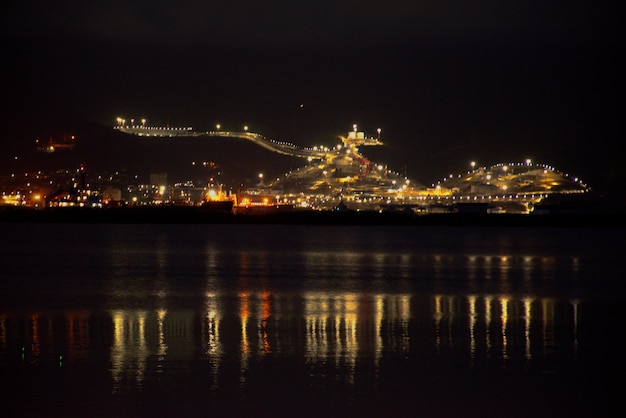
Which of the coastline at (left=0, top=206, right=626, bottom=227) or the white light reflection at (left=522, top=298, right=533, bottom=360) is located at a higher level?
the coastline at (left=0, top=206, right=626, bottom=227)

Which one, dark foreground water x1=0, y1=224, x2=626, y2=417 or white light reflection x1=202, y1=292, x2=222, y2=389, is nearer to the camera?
dark foreground water x1=0, y1=224, x2=626, y2=417

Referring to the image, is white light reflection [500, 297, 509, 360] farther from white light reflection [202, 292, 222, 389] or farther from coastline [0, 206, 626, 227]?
coastline [0, 206, 626, 227]

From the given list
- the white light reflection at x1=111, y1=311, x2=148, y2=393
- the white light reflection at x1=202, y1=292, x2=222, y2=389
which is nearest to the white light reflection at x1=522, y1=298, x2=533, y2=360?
the white light reflection at x1=202, y1=292, x2=222, y2=389

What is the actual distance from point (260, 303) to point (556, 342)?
6.84 m

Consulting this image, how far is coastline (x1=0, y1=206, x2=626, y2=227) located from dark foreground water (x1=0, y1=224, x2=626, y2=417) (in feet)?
118

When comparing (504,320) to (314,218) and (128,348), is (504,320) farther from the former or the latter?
(314,218)

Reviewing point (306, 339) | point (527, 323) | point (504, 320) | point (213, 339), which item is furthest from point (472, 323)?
point (213, 339)

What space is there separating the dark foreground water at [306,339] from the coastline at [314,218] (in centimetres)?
3596

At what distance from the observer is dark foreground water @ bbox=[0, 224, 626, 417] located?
9.70 meters

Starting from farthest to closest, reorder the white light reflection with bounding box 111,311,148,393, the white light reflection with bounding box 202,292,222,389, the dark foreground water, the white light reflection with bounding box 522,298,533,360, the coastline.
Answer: the coastline < the white light reflection with bounding box 522,298,533,360 < the white light reflection with bounding box 202,292,222,389 < the white light reflection with bounding box 111,311,148,393 < the dark foreground water

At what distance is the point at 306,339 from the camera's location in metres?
13.5

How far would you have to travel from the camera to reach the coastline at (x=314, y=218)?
6500 centimetres

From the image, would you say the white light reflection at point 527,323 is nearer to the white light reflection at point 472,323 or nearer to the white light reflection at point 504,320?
the white light reflection at point 504,320

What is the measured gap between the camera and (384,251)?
118 ft
